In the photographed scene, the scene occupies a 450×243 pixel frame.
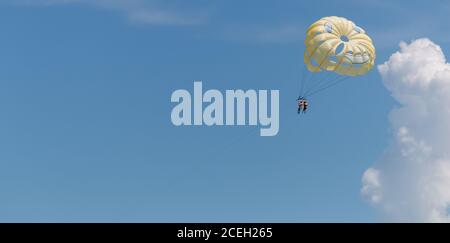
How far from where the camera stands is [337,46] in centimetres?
7856

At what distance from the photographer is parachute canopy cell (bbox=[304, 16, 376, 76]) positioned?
258 feet

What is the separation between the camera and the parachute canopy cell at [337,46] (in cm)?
7856
